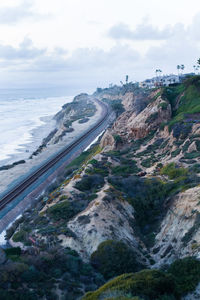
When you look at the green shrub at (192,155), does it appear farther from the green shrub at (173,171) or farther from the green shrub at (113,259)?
the green shrub at (113,259)

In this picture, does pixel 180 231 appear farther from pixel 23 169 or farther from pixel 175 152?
pixel 23 169

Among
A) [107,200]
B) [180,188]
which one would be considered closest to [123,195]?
[107,200]

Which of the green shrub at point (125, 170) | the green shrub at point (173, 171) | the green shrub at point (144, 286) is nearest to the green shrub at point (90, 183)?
the green shrub at point (125, 170)

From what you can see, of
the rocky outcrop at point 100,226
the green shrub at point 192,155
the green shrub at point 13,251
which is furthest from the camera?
the green shrub at point 192,155

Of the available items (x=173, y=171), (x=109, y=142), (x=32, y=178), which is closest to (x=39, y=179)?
(x=32, y=178)

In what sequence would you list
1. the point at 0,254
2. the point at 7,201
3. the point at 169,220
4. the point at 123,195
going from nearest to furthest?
the point at 0,254 → the point at 169,220 → the point at 123,195 → the point at 7,201

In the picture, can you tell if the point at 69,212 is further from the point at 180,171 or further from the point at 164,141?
the point at 164,141

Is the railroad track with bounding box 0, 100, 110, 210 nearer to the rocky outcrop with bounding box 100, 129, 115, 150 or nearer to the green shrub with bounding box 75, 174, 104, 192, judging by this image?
the rocky outcrop with bounding box 100, 129, 115, 150
